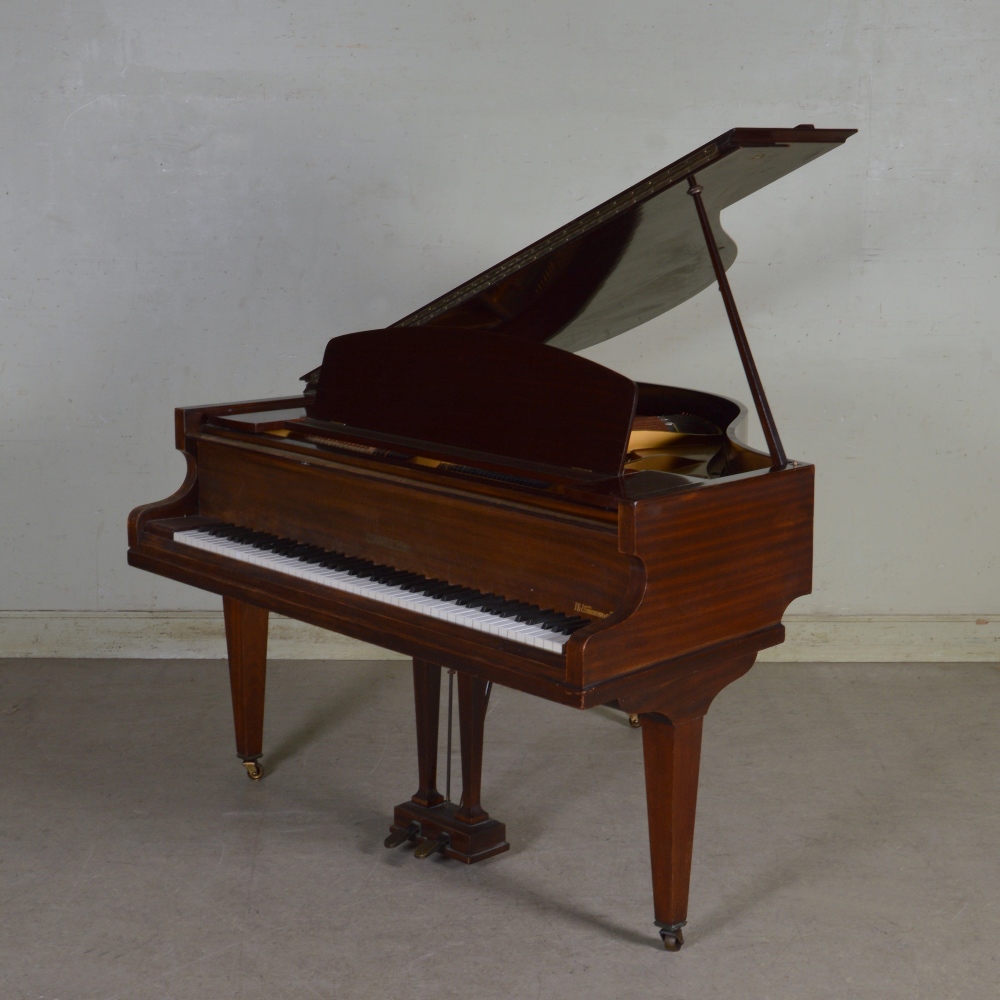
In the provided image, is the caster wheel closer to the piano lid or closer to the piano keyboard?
the piano keyboard

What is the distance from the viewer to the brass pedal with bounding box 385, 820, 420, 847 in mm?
3141

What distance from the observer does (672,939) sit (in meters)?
2.70

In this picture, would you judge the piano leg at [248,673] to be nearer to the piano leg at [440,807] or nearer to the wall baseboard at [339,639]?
the piano leg at [440,807]

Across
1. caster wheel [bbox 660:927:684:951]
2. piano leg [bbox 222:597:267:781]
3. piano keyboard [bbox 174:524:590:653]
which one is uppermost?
piano keyboard [bbox 174:524:590:653]

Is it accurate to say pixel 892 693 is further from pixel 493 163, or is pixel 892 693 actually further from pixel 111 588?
pixel 111 588

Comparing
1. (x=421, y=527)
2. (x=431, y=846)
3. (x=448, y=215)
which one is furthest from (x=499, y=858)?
(x=448, y=215)

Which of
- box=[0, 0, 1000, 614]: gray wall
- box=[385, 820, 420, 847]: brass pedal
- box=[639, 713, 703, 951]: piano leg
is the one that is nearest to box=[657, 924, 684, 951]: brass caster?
box=[639, 713, 703, 951]: piano leg

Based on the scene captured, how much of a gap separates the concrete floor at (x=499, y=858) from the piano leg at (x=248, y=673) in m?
0.10

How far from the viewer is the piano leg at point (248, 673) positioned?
11.3 ft

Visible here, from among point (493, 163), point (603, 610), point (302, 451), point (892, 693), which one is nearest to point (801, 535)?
point (603, 610)

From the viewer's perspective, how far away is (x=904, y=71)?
171 inches

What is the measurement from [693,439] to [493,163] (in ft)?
5.53

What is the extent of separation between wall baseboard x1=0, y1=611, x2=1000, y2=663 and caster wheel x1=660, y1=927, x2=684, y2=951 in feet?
6.85

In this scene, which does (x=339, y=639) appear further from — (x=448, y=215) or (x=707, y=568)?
(x=707, y=568)
